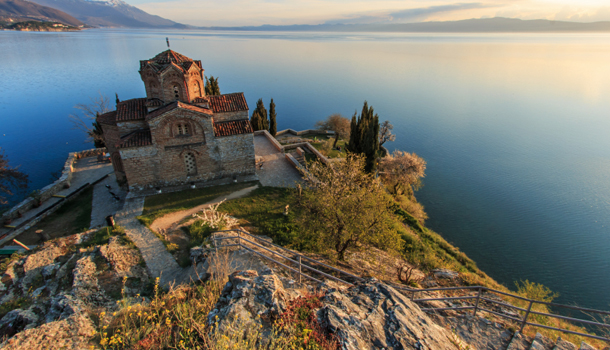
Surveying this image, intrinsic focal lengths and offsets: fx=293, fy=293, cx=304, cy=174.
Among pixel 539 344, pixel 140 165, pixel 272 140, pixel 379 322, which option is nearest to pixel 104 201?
pixel 140 165

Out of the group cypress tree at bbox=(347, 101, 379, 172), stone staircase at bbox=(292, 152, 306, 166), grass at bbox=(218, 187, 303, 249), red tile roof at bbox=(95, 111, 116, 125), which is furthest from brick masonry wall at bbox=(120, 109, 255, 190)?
cypress tree at bbox=(347, 101, 379, 172)

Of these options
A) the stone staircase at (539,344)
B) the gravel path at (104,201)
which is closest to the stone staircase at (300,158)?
the gravel path at (104,201)

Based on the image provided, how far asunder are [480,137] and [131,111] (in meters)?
46.3

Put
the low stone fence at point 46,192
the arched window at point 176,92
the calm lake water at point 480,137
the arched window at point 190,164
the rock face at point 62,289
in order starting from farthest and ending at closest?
1. the calm lake water at point 480,137
2. the arched window at point 190,164
3. the arched window at point 176,92
4. the low stone fence at point 46,192
5. the rock face at point 62,289

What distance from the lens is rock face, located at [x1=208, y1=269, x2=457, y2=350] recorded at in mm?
6258

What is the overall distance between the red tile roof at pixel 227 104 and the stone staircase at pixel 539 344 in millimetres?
20257

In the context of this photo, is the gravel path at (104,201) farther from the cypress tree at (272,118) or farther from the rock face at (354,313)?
the cypress tree at (272,118)

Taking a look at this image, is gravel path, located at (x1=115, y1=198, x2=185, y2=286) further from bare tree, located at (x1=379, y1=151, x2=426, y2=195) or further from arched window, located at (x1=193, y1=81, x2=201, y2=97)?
bare tree, located at (x1=379, y1=151, x2=426, y2=195)

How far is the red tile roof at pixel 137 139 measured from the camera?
19.3 metres

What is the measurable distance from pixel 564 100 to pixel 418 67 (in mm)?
54565

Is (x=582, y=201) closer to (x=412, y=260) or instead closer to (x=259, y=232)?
(x=412, y=260)

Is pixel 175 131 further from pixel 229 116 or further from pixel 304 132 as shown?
pixel 304 132

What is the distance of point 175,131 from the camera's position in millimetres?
20188

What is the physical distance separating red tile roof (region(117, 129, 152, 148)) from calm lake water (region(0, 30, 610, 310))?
663 inches
